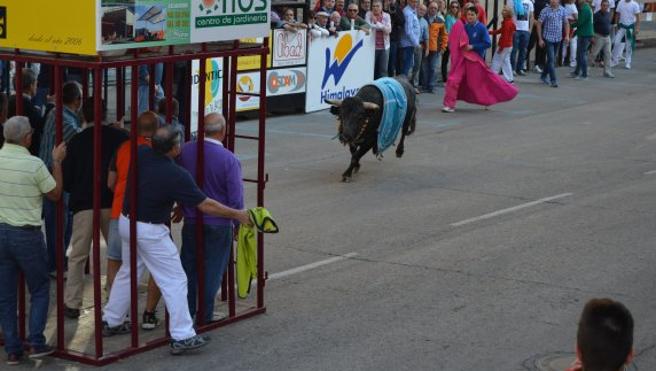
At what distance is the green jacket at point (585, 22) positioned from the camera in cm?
3078

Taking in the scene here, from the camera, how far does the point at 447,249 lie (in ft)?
41.2

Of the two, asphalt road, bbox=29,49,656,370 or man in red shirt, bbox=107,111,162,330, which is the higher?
man in red shirt, bbox=107,111,162,330

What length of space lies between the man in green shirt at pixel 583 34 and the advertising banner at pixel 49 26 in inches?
927

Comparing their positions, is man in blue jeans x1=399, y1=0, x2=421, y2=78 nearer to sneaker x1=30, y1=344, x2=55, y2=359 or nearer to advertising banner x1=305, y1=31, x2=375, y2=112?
advertising banner x1=305, y1=31, x2=375, y2=112

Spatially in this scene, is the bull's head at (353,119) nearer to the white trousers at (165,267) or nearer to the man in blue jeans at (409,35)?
the white trousers at (165,267)

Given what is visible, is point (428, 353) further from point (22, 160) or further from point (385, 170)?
point (385, 170)

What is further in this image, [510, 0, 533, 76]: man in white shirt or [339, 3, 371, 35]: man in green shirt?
[510, 0, 533, 76]: man in white shirt

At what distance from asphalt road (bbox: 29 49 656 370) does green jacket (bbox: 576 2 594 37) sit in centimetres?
903

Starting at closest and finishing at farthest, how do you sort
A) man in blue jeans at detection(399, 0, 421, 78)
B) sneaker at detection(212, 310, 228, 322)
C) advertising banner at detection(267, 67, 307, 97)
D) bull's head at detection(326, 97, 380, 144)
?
sneaker at detection(212, 310, 228, 322) → bull's head at detection(326, 97, 380, 144) → advertising banner at detection(267, 67, 307, 97) → man in blue jeans at detection(399, 0, 421, 78)

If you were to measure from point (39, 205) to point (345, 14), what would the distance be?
1629cm

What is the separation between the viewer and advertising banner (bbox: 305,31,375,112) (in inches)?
899

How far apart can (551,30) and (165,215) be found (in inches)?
850

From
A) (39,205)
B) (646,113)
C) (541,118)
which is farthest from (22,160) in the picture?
(646,113)

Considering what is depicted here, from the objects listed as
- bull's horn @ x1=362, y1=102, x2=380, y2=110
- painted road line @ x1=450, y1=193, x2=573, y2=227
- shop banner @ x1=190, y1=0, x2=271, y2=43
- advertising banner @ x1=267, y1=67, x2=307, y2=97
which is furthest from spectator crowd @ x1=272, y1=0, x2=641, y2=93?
shop banner @ x1=190, y1=0, x2=271, y2=43
